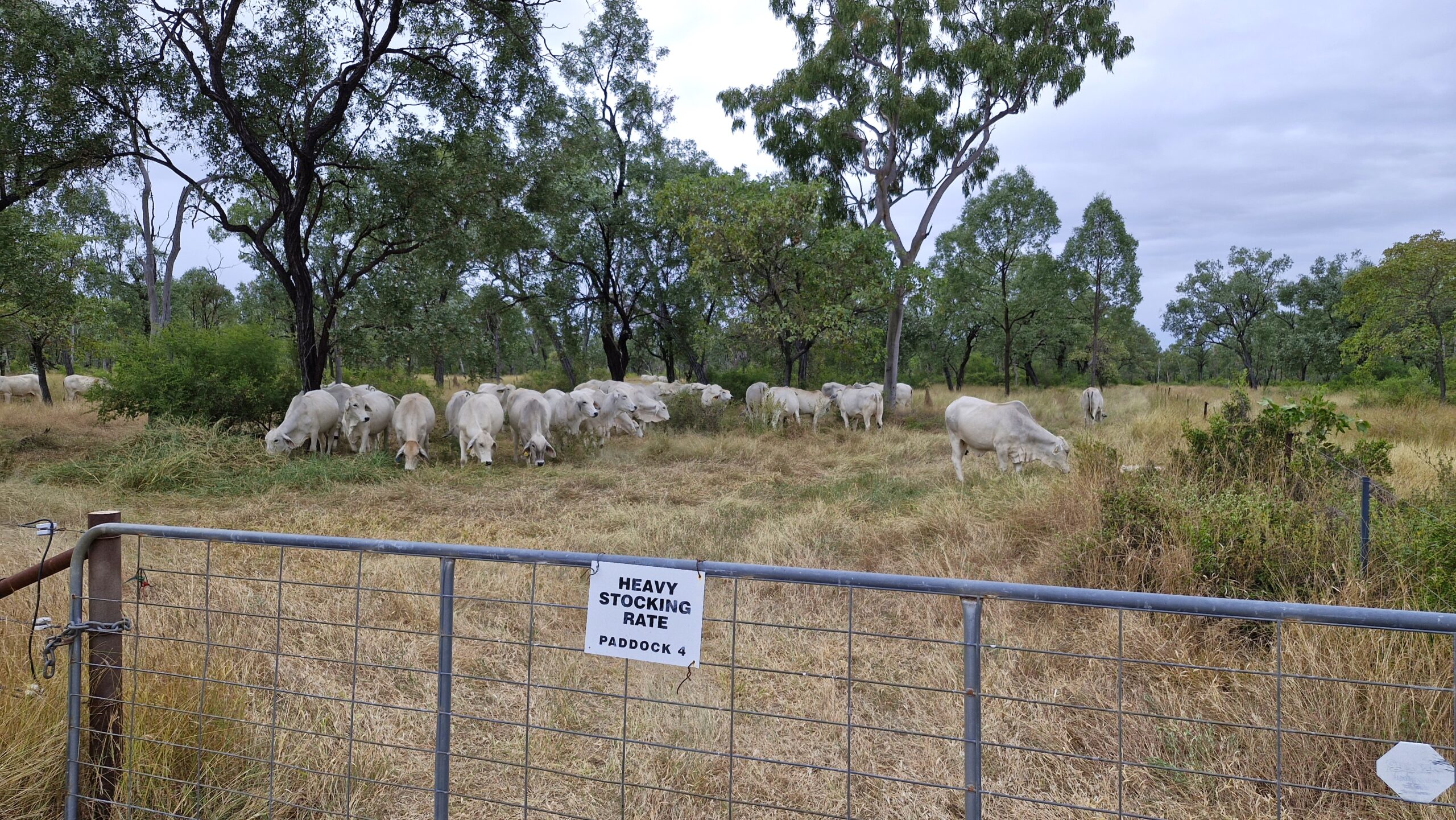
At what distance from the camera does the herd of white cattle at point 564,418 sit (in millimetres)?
11680

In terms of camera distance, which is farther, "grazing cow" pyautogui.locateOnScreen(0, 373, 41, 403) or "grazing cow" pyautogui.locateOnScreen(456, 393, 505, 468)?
"grazing cow" pyautogui.locateOnScreen(0, 373, 41, 403)

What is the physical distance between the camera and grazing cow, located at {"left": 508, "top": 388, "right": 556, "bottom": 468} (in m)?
14.8

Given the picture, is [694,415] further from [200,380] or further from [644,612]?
[644,612]

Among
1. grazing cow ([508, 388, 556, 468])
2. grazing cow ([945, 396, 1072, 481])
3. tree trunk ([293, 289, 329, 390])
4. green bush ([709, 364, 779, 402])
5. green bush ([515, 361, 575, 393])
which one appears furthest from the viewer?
green bush ([709, 364, 779, 402])

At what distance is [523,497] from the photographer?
1109cm

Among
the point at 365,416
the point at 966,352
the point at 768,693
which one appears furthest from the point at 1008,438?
the point at 966,352

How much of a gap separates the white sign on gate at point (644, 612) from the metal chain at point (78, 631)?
199 centimetres

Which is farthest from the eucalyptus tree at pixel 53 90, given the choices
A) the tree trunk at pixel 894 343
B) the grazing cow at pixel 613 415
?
the tree trunk at pixel 894 343

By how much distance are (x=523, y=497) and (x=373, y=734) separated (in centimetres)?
720

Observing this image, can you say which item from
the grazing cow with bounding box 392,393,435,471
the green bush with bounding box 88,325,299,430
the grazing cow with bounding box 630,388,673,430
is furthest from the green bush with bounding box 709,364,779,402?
the green bush with bounding box 88,325,299,430

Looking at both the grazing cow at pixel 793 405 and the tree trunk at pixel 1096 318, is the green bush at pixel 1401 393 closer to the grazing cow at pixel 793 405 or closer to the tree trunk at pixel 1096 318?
the tree trunk at pixel 1096 318

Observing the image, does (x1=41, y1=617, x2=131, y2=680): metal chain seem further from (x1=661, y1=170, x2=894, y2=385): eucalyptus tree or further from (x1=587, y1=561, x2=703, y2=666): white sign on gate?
(x1=661, y1=170, x2=894, y2=385): eucalyptus tree

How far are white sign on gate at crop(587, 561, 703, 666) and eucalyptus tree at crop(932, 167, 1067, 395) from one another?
34.6 meters

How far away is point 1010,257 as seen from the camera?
3625 centimetres
